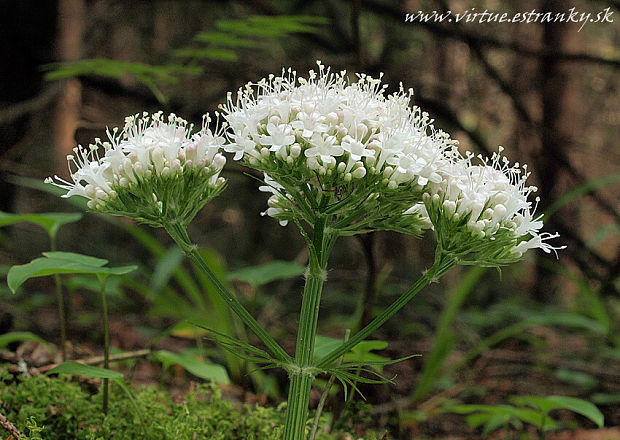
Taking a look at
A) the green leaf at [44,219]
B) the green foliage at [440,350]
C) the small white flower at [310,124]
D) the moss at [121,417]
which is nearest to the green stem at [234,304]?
the small white flower at [310,124]

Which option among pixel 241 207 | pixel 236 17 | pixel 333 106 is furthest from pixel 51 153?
pixel 333 106

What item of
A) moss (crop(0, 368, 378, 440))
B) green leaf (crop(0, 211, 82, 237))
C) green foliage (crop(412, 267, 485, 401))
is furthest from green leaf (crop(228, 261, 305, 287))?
green foliage (crop(412, 267, 485, 401))

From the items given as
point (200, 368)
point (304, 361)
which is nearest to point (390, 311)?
point (304, 361)

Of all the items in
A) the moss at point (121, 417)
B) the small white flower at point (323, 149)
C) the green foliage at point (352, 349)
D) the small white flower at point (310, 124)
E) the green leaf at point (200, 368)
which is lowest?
the moss at point (121, 417)

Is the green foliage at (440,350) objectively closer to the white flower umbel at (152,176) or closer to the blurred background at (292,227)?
the blurred background at (292,227)

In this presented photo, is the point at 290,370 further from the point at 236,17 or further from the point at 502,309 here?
the point at 236,17

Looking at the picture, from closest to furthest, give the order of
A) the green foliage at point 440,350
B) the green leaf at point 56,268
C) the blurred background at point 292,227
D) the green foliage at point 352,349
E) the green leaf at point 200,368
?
1. the green leaf at point 56,268
2. the green foliage at point 352,349
3. the green leaf at point 200,368
4. the green foliage at point 440,350
5. the blurred background at point 292,227

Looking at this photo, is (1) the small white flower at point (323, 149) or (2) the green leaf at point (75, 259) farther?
(2) the green leaf at point (75, 259)

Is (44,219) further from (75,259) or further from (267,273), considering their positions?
(267,273)
